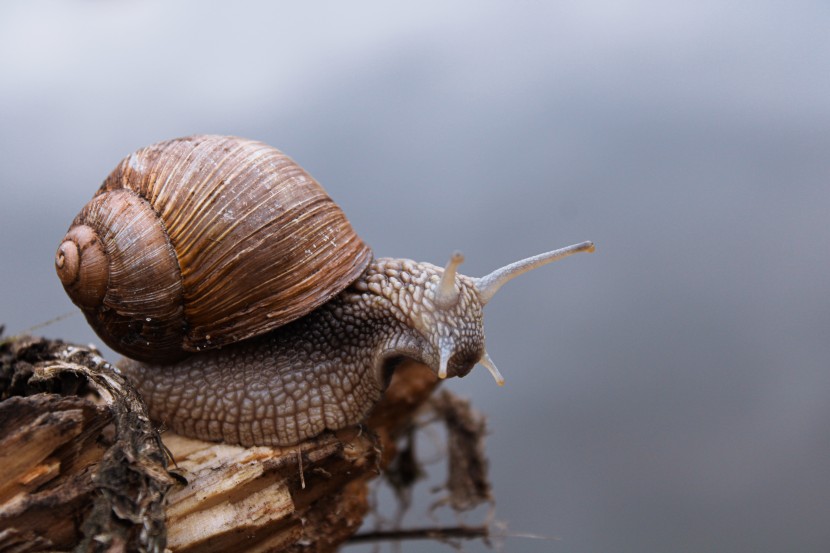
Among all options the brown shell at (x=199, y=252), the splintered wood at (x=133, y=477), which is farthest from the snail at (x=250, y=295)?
the splintered wood at (x=133, y=477)

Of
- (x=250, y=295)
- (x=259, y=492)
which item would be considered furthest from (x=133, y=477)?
(x=250, y=295)

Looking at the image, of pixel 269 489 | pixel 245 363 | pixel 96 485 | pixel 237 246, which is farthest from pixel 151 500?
pixel 237 246

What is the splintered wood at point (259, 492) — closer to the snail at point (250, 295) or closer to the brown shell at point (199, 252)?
the snail at point (250, 295)

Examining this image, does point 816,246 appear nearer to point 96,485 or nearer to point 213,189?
point 213,189

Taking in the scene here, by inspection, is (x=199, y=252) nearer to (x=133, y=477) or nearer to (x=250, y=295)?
(x=250, y=295)

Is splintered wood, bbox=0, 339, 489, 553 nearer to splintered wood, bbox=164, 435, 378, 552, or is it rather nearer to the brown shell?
splintered wood, bbox=164, 435, 378, 552

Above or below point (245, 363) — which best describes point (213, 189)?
above
